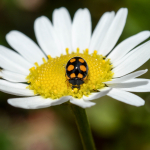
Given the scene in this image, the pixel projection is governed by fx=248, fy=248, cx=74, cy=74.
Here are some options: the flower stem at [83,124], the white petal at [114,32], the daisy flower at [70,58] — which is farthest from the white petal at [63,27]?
the flower stem at [83,124]

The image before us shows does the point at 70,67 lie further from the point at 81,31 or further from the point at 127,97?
the point at 81,31

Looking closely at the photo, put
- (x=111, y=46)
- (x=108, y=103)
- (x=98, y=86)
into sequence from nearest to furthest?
(x=98, y=86) → (x=111, y=46) → (x=108, y=103)

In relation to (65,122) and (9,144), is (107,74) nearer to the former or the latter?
(65,122)

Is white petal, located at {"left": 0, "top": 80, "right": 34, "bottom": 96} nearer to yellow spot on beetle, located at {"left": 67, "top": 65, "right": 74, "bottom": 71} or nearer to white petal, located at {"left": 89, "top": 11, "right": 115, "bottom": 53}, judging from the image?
yellow spot on beetle, located at {"left": 67, "top": 65, "right": 74, "bottom": 71}

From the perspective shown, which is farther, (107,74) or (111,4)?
(111,4)

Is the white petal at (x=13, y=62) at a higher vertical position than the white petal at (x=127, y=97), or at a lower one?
higher

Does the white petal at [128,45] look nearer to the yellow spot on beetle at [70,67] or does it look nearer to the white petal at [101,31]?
the white petal at [101,31]

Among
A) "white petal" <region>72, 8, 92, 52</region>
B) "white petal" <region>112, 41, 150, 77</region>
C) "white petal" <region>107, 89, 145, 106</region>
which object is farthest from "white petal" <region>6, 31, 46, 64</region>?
"white petal" <region>107, 89, 145, 106</region>

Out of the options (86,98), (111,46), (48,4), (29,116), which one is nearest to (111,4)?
(48,4)
